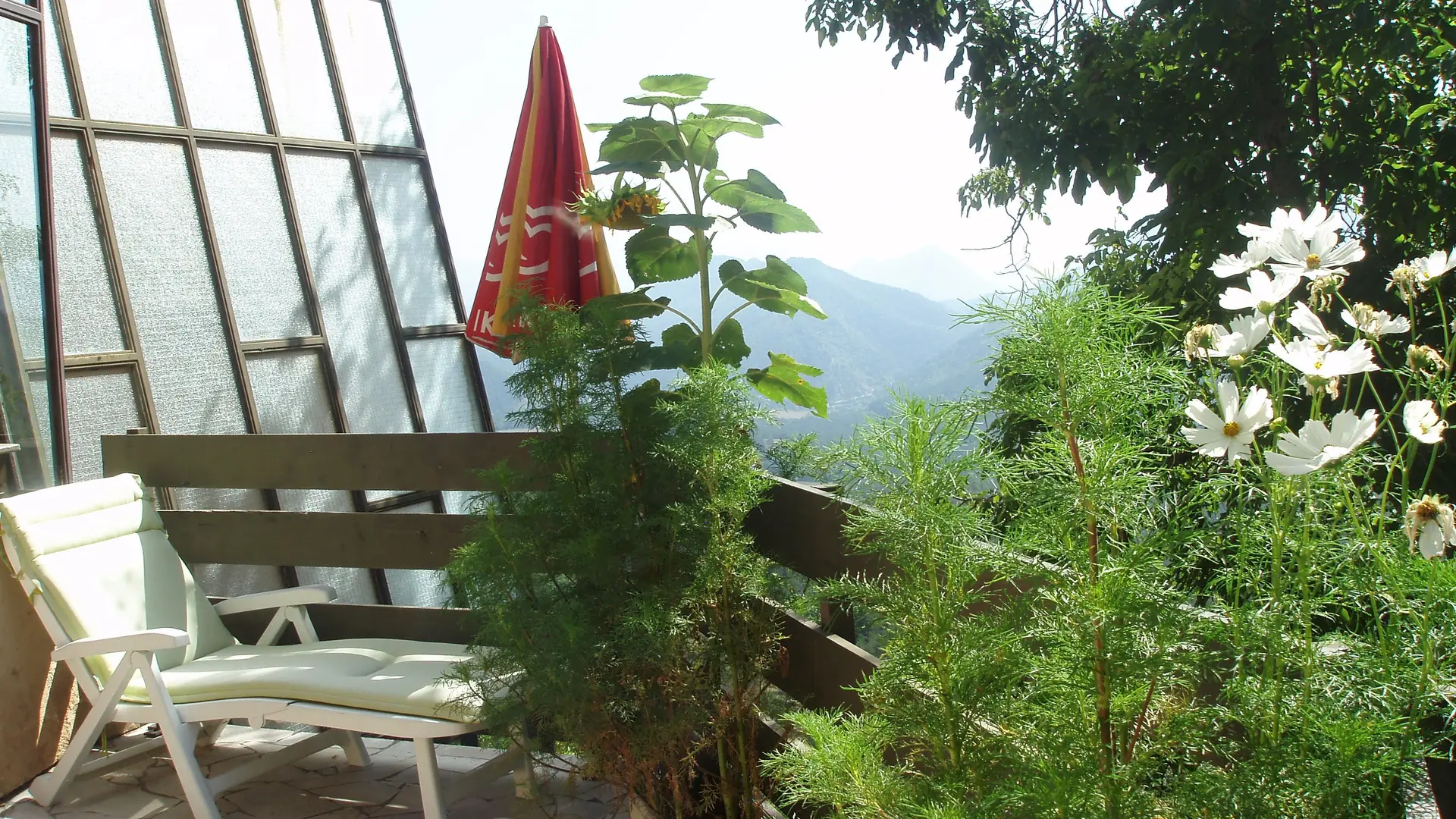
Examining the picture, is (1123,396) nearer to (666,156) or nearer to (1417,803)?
(1417,803)

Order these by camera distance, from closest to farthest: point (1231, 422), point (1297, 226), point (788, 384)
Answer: point (1231, 422) → point (1297, 226) → point (788, 384)

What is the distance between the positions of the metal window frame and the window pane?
0.03m

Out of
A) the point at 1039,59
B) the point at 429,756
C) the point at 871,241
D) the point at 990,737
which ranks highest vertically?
the point at 1039,59

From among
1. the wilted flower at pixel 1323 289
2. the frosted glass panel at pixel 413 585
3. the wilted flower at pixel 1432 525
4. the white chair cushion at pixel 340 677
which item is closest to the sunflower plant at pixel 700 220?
the white chair cushion at pixel 340 677

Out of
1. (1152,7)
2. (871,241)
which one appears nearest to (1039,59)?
(1152,7)

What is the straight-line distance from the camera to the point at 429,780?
7.50 ft

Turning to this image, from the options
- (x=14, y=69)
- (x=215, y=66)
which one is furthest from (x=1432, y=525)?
(x=215, y=66)

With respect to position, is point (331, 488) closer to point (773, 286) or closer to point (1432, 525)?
point (773, 286)

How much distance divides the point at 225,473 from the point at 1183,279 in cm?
340

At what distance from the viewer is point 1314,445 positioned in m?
0.73

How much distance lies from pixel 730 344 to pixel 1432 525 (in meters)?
2.00

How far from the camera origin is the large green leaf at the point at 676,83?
2.53m

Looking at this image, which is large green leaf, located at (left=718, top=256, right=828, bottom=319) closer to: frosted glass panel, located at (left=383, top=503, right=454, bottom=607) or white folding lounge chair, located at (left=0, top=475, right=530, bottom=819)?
white folding lounge chair, located at (left=0, top=475, right=530, bottom=819)

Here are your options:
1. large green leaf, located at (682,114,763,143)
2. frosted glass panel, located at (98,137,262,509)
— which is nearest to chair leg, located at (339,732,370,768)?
frosted glass panel, located at (98,137,262,509)
